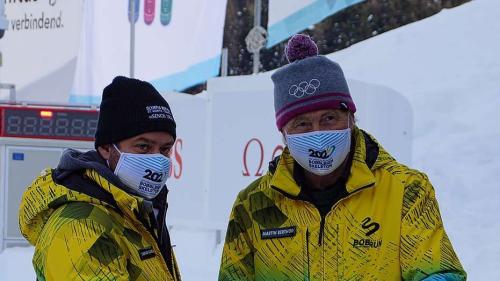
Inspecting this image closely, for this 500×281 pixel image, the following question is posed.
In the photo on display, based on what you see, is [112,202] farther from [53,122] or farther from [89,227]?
[53,122]

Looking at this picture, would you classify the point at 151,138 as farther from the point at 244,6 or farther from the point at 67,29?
the point at 244,6

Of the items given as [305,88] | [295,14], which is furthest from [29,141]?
[305,88]

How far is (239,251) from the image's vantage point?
8.34 ft

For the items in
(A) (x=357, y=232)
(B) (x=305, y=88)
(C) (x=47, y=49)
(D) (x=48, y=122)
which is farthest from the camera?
(C) (x=47, y=49)

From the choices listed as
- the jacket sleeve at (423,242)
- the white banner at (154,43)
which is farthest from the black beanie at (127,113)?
the white banner at (154,43)

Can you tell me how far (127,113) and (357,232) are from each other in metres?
0.74

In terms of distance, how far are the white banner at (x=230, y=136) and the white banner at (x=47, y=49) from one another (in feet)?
17.4

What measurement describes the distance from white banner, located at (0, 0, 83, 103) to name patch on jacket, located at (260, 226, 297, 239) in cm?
1132

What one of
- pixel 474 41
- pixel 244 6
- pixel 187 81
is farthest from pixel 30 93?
pixel 244 6

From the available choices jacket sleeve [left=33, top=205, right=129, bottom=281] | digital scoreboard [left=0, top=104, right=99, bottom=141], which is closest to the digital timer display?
digital scoreboard [left=0, top=104, right=99, bottom=141]

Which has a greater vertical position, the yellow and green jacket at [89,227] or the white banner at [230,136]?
the yellow and green jacket at [89,227]

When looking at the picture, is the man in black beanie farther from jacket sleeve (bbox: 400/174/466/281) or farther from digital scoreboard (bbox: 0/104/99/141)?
digital scoreboard (bbox: 0/104/99/141)

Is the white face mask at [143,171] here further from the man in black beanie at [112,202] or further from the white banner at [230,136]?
the white banner at [230,136]

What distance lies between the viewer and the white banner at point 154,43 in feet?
37.4
